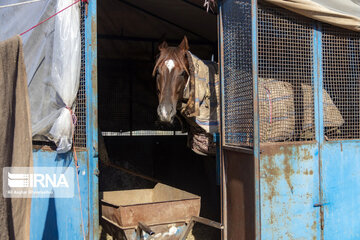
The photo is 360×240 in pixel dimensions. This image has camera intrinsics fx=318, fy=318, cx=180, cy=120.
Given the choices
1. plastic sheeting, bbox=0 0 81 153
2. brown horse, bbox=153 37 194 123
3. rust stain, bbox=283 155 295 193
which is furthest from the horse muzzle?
rust stain, bbox=283 155 295 193

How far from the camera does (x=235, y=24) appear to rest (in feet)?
10.9

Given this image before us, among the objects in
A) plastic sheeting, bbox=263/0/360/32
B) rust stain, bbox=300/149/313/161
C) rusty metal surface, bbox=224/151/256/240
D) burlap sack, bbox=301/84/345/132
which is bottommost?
rusty metal surface, bbox=224/151/256/240

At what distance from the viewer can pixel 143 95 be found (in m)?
6.77

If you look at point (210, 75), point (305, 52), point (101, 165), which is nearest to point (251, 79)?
point (305, 52)

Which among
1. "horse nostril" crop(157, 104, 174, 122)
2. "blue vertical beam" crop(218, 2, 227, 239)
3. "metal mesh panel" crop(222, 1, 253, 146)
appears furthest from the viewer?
"horse nostril" crop(157, 104, 174, 122)

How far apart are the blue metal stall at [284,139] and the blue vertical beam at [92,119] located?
1.35 meters

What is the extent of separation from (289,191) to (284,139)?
575 mm

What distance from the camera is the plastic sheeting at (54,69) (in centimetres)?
295

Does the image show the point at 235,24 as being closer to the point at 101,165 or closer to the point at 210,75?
the point at 210,75

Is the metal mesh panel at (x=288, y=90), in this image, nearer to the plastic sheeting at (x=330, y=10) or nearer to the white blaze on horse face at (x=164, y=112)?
the plastic sheeting at (x=330, y=10)

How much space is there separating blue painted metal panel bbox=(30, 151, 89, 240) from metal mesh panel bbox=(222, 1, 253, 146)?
60.4 inches

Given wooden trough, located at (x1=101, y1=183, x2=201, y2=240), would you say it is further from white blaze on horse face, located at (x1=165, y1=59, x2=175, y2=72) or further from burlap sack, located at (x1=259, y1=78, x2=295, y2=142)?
white blaze on horse face, located at (x1=165, y1=59, x2=175, y2=72)

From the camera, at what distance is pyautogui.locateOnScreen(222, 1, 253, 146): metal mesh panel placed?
3.07 m

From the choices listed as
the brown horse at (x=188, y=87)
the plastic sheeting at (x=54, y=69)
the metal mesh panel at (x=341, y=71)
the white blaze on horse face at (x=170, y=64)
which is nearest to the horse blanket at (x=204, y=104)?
the brown horse at (x=188, y=87)
